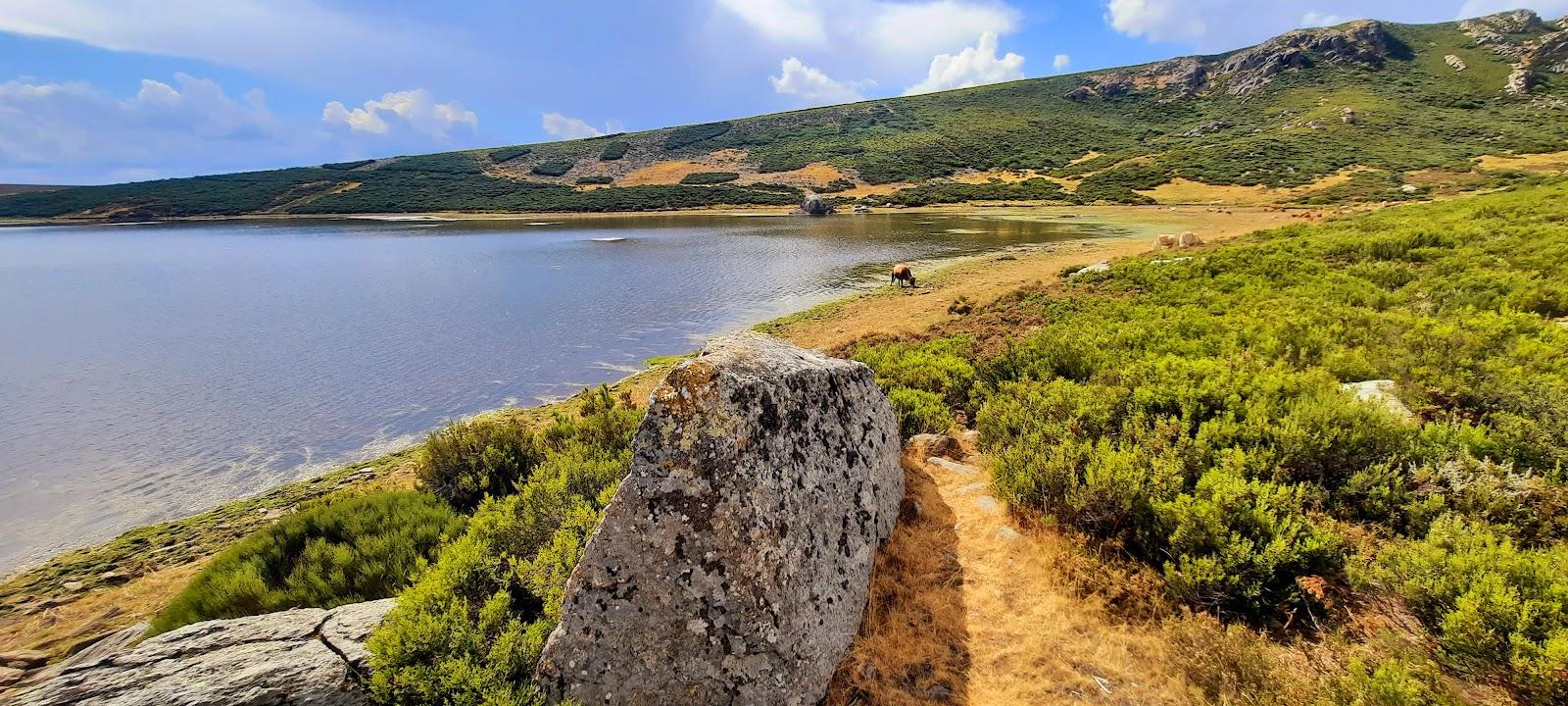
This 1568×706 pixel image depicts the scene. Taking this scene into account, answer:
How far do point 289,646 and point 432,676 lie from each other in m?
1.11

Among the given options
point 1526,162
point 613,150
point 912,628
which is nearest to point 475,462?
point 912,628

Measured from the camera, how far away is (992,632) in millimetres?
4762

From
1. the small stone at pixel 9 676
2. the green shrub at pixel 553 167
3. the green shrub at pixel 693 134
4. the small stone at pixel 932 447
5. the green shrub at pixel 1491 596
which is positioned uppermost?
the green shrub at pixel 693 134

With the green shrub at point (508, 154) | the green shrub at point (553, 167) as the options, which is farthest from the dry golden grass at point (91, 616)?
the green shrub at point (508, 154)

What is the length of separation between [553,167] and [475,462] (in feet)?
436

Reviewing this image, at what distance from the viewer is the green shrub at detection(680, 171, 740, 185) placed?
10188 centimetres

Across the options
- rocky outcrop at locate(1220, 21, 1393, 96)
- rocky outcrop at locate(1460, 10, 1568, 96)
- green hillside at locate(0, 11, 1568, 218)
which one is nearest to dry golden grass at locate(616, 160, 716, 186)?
green hillside at locate(0, 11, 1568, 218)

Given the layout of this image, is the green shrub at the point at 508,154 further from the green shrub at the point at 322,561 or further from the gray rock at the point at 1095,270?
the green shrub at the point at 322,561

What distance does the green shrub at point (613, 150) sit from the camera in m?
126

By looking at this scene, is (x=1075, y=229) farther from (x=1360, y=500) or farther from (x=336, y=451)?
(x=336, y=451)

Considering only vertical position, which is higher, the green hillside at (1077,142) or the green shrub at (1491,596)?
the green hillside at (1077,142)

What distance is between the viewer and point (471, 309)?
71.4ft

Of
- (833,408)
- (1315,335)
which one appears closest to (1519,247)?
(1315,335)

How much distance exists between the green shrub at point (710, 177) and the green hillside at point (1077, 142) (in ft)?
4.47
